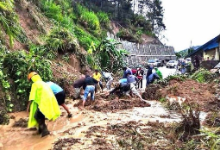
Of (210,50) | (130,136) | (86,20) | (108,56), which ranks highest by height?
(86,20)

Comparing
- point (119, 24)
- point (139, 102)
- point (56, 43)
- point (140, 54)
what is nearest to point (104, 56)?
point (56, 43)

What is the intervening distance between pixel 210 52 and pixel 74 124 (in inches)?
778

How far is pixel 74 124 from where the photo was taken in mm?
6594

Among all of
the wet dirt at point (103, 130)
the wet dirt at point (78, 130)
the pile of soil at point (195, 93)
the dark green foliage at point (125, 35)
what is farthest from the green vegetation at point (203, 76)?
the dark green foliage at point (125, 35)

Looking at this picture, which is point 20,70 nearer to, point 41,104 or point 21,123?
point 21,123

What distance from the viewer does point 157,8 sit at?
62781 mm

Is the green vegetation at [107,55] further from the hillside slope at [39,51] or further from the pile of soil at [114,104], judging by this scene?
the pile of soil at [114,104]

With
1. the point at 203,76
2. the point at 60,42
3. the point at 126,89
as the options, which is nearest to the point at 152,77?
the point at 126,89

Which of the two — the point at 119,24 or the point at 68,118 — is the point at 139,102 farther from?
the point at 119,24

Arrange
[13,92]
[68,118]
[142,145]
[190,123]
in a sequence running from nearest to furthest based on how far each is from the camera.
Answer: [142,145] → [190,123] → [68,118] → [13,92]

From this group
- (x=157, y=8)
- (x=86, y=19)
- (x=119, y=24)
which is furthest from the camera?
(x=157, y=8)

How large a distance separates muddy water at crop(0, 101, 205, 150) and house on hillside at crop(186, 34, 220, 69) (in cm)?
1245

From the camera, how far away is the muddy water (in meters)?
5.16

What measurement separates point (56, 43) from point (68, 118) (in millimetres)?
7432
